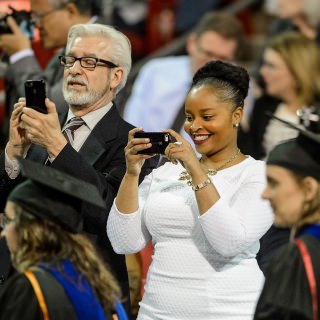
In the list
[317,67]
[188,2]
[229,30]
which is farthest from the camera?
[188,2]

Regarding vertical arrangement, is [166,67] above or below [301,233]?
below

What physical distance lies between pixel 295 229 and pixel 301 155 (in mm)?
266

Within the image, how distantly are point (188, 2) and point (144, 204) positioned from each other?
606 cm

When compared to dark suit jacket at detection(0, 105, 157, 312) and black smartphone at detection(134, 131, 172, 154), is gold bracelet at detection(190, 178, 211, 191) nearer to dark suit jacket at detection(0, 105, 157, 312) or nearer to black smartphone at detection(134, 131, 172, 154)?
black smartphone at detection(134, 131, 172, 154)

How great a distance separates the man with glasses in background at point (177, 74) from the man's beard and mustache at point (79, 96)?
2.00 m

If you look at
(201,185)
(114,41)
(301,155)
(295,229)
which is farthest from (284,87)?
(295,229)

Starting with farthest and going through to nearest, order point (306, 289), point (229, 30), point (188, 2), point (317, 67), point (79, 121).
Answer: point (188, 2) → point (229, 30) → point (317, 67) → point (79, 121) → point (306, 289)

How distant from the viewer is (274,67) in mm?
7258

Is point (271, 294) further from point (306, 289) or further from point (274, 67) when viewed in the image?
point (274, 67)

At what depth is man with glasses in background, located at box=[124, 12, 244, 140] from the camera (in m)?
7.93

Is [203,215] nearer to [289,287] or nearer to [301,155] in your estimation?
[301,155]

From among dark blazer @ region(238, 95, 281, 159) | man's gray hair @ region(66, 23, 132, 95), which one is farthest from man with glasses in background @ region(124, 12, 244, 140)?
man's gray hair @ region(66, 23, 132, 95)

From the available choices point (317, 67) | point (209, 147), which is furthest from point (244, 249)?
point (317, 67)

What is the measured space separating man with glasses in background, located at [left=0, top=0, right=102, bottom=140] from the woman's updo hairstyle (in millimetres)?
1580
